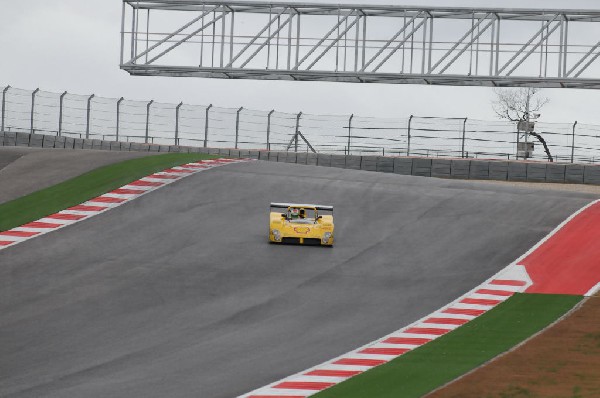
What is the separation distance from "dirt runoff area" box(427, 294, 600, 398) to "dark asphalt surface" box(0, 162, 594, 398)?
8.14 ft

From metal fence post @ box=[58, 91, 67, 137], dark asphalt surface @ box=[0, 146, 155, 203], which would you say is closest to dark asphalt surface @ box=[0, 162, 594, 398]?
dark asphalt surface @ box=[0, 146, 155, 203]

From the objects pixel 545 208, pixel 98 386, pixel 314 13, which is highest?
pixel 314 13

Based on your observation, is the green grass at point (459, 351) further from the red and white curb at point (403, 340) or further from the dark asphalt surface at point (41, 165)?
the dark asphalt surface at point (41, 165)

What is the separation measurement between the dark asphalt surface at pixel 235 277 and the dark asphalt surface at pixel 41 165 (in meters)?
3.83

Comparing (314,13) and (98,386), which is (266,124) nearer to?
(314,13)

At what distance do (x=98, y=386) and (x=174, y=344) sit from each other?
2564 mm

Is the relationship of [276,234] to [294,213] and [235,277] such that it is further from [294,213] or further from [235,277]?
[235,277]

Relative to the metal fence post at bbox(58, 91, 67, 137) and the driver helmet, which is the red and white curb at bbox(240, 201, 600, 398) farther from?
the metal fence post at bbox(58, 91, 67, 137)

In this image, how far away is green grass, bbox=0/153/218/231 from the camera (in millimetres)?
29850

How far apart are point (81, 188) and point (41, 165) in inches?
169

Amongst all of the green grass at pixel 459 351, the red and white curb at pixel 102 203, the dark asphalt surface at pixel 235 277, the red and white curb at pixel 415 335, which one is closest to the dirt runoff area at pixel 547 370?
the green grass at pixel 459 351

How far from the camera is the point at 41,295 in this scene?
22906 mm

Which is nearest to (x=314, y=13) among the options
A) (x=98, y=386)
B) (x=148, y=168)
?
(x=148, y=168)

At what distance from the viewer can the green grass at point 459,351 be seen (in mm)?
16953
